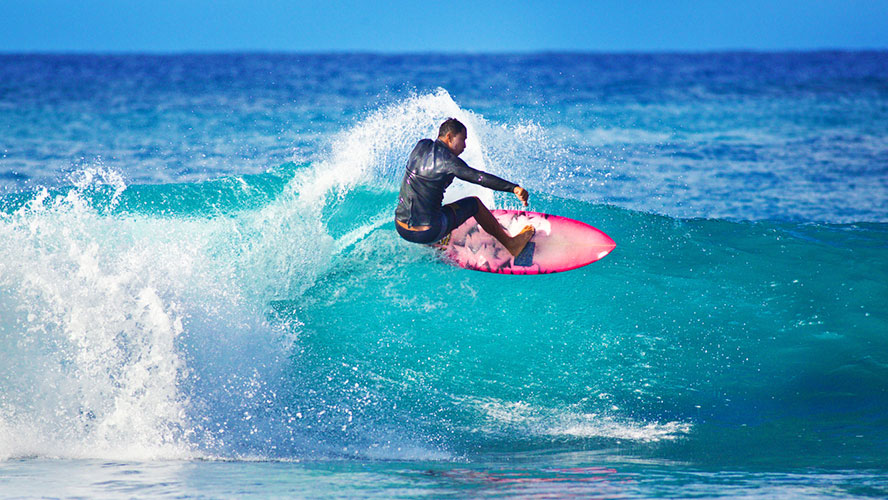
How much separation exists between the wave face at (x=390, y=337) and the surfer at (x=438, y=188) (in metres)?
0.84

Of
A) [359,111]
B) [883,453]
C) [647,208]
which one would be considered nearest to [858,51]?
[359,111]

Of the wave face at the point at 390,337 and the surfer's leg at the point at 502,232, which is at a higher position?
the surfer's leg at the point at 502,232

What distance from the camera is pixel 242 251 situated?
677cm

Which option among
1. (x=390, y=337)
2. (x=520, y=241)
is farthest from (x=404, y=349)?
(x=520, y=241)

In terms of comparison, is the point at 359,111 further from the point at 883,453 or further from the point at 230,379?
the point at 883,453

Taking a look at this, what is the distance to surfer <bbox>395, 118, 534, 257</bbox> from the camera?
5.56 metres

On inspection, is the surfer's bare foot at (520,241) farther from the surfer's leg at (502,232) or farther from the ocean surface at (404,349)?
the ocean surface at (404,349)

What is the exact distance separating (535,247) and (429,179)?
1474 mm

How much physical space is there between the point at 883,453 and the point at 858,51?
9510cm

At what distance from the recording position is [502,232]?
6.49 metres

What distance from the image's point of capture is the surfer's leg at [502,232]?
20.7 ft

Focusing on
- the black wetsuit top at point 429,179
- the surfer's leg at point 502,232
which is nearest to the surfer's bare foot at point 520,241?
the surfer's leg at point 502,232

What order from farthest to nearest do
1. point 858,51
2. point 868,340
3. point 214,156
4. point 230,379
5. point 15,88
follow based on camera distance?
point 858,51 → point 15,88 → point 214,156 → point 868,340 → point 230,379

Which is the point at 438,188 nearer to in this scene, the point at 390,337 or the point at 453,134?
the point at 453,134
